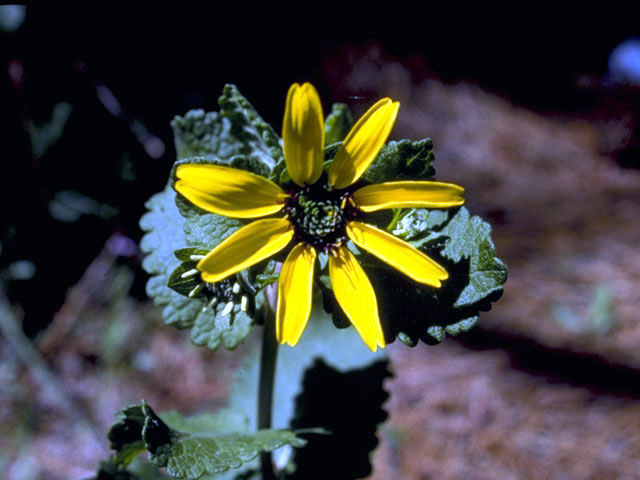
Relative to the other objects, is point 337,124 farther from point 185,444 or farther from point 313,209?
point 185,444

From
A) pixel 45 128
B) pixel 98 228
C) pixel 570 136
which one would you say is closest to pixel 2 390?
pixel 98 228

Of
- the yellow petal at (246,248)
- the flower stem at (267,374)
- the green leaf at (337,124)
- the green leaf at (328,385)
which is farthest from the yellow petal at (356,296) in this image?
the green leaf at (328,385)

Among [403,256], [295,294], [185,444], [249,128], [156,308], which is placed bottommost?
[185,444]

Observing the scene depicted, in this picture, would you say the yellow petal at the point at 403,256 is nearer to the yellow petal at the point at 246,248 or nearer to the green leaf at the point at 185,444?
the yellow petal at the point at 246,248

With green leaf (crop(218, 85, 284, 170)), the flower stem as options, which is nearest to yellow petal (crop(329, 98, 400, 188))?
green leaf (crop(218, 85, 284, 170))

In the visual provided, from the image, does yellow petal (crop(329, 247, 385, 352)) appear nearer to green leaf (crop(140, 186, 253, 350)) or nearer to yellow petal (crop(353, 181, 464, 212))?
yellow petal (crop(353, 181, 464, 212))

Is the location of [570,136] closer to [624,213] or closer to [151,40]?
[624,213]

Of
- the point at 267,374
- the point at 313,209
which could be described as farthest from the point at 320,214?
the point at 267,374
